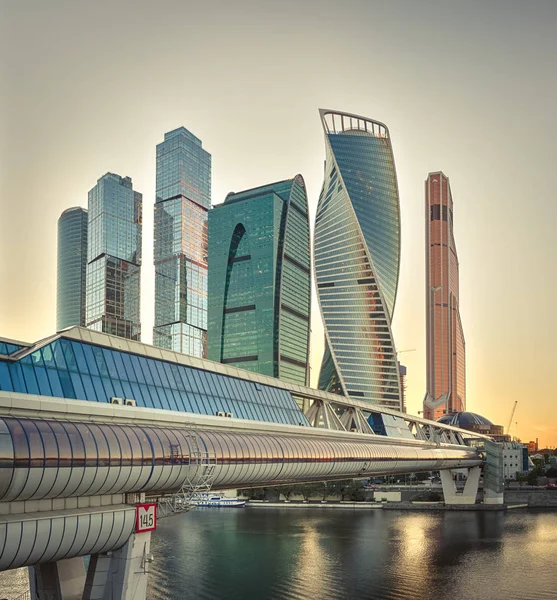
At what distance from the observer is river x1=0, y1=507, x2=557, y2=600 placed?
55.7 metres

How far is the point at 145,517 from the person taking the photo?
3444cm

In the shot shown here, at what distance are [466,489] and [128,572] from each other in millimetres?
114568

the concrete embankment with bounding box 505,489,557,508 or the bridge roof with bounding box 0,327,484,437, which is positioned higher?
the bridge roof with bounding box 0,327,484,437

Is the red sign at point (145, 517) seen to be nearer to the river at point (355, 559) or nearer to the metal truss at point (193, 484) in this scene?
the metal truss at point (193, 484)

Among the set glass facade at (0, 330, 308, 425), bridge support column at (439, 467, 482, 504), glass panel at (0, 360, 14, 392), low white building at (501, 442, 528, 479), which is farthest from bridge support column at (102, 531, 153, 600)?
low white building at (501, 442, 528, 479)

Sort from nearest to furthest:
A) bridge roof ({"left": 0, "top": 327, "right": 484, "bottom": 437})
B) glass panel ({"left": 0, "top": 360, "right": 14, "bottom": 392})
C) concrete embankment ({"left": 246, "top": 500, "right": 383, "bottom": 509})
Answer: glass panel ({"left": 0, "top": 360, "right": 14, "bottom": 392})
bridge roof ({"left": 0, "top": 327, "right": 484, "bottom": 437})
concrete embankment ({"left": 246, "top": 500, "right": 383, "bottom": 509})

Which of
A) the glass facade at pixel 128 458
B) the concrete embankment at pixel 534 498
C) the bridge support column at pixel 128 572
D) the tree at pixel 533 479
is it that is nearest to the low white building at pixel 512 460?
the tree at pixel 533 479

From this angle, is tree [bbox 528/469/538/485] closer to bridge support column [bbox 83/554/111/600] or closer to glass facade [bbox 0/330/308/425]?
glass facade [bbox 0/330/308/425]

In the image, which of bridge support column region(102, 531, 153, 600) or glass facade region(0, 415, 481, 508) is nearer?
glass facade region(0, 415, 481, 508)

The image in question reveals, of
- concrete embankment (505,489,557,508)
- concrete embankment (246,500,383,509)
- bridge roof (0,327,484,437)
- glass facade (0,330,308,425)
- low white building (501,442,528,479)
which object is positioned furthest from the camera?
low white building (501,442,528,479)

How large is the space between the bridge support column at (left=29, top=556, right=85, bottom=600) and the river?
16754mm

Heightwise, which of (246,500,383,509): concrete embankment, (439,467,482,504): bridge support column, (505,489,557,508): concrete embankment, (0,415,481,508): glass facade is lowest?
(246,500,383,509): concrete embankment

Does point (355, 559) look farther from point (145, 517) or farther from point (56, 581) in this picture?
point (145, 517)

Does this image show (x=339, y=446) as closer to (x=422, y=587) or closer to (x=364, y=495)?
(x=422, y=587)
